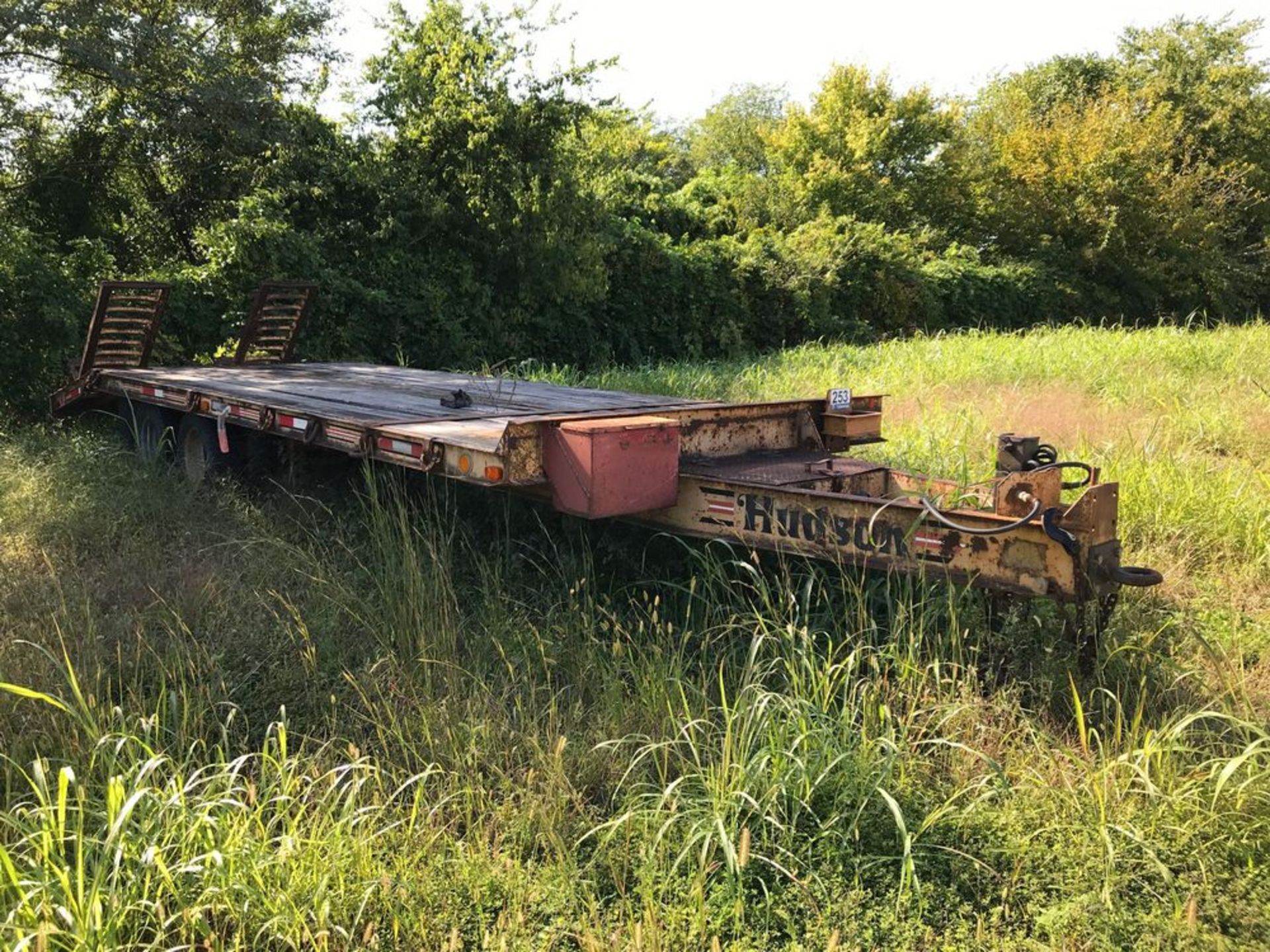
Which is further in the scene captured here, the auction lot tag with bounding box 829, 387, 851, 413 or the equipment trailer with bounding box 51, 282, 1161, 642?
the auction lot tag with bounding box 829, 387, 851, 413

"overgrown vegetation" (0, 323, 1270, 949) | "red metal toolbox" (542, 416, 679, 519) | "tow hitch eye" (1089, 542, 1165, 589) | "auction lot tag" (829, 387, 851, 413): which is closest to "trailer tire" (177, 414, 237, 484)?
"overgrown vegetation" (0, 323, 1270, 949)

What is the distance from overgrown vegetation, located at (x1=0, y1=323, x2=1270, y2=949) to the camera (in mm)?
2418

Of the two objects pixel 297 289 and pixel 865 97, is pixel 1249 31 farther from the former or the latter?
pixel 297 289

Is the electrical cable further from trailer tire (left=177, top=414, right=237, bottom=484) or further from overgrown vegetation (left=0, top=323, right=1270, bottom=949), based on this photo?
trailer tire (left=177, top=414, right=237, bottom=484)

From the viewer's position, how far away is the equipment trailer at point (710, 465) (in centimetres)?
318

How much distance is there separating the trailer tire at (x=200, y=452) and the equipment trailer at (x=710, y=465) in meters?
0.01

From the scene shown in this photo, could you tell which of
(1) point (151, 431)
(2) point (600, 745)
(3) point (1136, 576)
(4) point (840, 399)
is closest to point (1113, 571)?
(3) point (1136, 576)

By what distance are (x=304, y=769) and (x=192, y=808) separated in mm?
399

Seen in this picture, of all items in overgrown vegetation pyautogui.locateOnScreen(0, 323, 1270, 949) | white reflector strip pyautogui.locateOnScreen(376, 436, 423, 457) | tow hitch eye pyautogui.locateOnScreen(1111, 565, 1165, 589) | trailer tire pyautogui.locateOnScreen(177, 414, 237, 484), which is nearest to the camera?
overgrown vegetation pyautogui.locateOnScreen(0, 323, 1270, 949)

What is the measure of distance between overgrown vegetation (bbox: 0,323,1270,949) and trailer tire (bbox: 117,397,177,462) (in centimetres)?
137

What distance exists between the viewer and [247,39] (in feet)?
43.6

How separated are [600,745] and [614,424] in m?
1.32

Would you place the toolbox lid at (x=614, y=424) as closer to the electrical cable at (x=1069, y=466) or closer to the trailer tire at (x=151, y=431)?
the electrical cable at (x=1069, y=466)

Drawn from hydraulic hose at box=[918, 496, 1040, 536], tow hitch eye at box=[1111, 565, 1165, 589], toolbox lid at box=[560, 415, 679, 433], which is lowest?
tow hitch eye at box=[1111, 565, 1165, 589]
